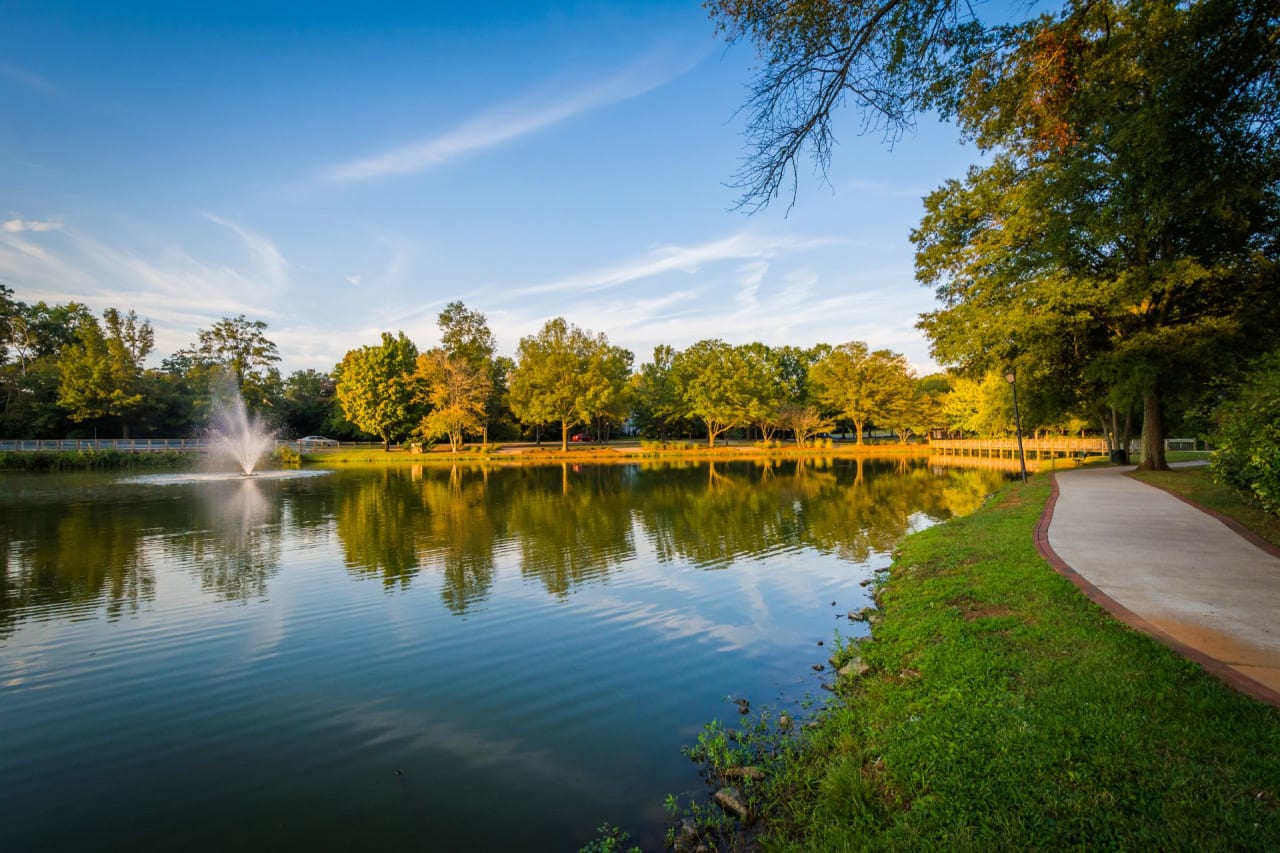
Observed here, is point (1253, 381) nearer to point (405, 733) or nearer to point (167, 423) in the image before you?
point (405, 733)

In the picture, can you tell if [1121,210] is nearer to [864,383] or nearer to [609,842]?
[609,842]

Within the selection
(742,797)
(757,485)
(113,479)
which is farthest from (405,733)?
(113,479)

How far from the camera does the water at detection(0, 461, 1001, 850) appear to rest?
4.20 meters

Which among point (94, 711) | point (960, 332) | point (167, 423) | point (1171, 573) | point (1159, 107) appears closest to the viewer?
point (94, 711)

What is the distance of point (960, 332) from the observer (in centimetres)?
1947

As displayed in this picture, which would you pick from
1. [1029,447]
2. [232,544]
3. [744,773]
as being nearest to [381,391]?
[232,544]

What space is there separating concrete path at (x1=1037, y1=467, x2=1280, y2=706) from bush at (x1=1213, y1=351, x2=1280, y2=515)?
2.63ft

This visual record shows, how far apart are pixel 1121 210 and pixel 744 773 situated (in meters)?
8.86

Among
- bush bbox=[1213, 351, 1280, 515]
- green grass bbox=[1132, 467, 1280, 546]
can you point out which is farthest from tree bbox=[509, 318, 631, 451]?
bush bbox=[1213, 351, 1280, 515]

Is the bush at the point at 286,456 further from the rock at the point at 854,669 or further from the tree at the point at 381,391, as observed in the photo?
the rock at the point at 854,669

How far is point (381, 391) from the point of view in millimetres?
49812

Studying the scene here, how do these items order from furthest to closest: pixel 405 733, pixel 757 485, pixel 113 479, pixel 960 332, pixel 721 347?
pixel 721 347, pixel 113 479, pixel 757 485, pixel 960 332, pixel 405 733

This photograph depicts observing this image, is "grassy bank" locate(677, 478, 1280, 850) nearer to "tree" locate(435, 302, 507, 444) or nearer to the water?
the water

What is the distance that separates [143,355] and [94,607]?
66.3 metres
